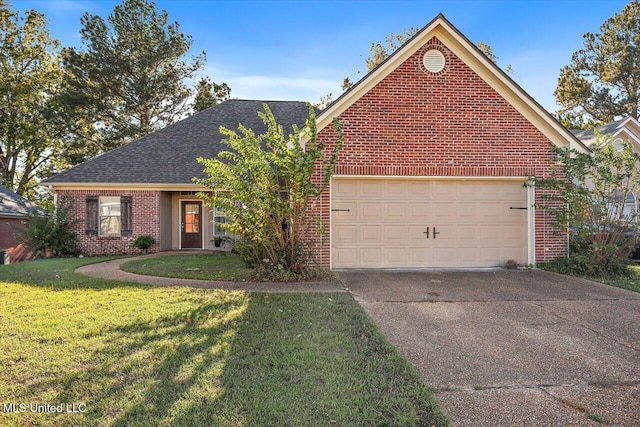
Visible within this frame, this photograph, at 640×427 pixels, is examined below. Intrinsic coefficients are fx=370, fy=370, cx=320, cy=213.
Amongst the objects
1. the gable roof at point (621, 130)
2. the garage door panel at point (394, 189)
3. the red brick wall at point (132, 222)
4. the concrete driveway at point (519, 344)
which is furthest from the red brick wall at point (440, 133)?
the gable roof at point (621, 130)

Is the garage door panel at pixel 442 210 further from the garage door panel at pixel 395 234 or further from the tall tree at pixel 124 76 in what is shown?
the tall tree at pixel 124 76

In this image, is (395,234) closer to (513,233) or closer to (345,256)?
(345,256)

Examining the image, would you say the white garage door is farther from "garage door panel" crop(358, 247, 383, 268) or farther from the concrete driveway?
the concrete driveway

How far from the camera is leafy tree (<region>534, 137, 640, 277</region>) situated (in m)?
8.17

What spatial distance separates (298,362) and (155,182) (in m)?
12.2

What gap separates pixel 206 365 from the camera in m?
3.60

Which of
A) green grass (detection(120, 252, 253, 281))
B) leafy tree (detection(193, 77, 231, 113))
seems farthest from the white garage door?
leafy tree (detection(193, 77, 231, 113))

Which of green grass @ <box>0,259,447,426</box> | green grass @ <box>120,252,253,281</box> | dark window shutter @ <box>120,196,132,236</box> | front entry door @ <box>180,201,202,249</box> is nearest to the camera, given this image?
green grass @ <box>0,259,447,426</box>

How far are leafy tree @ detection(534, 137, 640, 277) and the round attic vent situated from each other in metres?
3.53

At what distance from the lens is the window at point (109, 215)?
14180 millimetres

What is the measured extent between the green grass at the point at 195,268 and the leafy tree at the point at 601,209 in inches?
295

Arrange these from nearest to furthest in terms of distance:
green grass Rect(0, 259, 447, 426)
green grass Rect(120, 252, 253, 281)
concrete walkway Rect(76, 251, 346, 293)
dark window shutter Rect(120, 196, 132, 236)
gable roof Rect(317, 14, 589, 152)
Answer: green grass Rect(0, 259, 447, 426) < concrete walkway Rect(76, 251, 346, 293) < green grass Rect(120, 252, 253, 281) < gable roof Rect(317, 14, 589, 152) < dark window shutter Rect(120, 196, 132, 236)

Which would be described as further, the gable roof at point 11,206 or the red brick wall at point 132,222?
the gable roof at point 11,206

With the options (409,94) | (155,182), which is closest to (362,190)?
(409,94)
